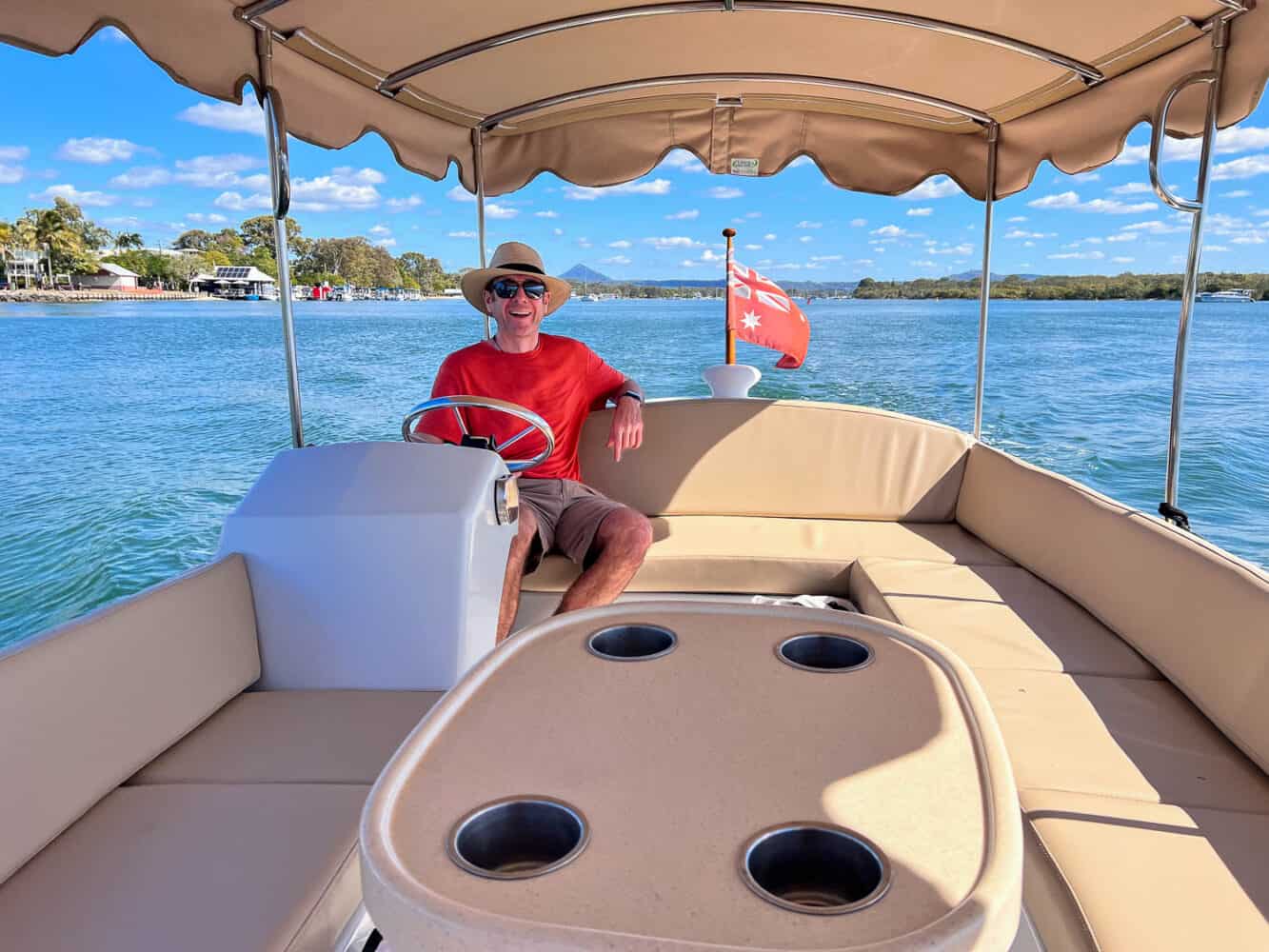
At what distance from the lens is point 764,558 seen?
116 inches

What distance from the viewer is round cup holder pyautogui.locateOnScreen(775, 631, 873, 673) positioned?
1.30 m

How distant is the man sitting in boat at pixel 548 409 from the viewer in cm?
269

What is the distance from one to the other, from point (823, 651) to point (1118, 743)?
731mm

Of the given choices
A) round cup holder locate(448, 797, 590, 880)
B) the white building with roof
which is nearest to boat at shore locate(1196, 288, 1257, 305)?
round cup holder locate(448, 797, 590, 880)

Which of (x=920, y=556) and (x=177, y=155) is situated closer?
(x=920, y=556)

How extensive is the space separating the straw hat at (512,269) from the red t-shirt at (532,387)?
0.71 ft

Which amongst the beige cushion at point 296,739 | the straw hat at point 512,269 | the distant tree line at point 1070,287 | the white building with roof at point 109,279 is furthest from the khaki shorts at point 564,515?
the white building with roof at point 109,279

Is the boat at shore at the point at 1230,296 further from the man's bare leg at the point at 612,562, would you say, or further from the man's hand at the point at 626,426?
the man's bare leg at the point at 612,562

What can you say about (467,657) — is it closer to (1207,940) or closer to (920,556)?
(1207,940)

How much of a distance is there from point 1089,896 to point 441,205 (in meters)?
54.0

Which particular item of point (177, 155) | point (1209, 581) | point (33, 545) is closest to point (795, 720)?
point (1209, 581)

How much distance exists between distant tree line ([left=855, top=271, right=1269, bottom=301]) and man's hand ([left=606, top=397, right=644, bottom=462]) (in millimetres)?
43057

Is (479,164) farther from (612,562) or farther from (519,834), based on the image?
(519,834)

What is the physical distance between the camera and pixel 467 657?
1930 mm
